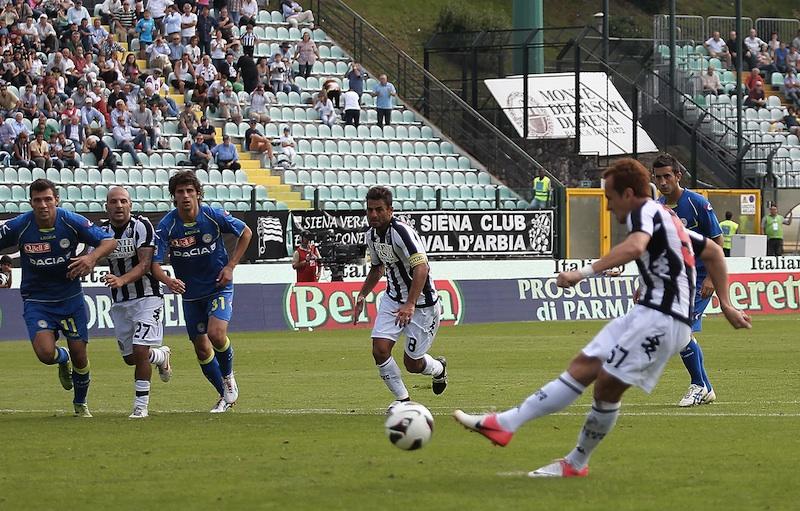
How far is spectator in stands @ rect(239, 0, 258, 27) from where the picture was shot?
40019 millimetres

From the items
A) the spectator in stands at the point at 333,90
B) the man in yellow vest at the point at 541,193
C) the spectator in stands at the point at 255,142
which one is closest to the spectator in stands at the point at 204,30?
the spectator in stands at the point at 255,142

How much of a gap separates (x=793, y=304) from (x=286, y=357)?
1489 centimetres

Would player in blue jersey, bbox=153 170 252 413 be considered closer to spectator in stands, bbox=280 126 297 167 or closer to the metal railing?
spectator in stands, bbox=280 126 297 167

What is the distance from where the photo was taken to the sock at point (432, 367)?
13.3 m

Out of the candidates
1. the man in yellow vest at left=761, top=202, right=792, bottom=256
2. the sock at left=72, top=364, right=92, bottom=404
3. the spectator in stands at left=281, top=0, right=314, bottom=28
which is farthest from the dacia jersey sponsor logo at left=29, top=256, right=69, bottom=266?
the man in yellow vest at left=761, top=202, right=792, bottom=256

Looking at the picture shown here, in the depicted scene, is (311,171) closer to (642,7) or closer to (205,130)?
(205,130)

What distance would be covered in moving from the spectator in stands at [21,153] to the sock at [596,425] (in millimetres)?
24073

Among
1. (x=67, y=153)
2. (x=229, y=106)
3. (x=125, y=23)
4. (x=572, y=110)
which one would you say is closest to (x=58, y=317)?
(x=67, y=153)

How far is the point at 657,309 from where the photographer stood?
8422 mm

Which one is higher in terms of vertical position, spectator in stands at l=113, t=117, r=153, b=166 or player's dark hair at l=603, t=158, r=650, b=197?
player's dark hair at l=603, t=158, r=650, b=197

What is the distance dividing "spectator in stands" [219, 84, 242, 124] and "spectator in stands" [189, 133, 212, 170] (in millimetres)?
2243

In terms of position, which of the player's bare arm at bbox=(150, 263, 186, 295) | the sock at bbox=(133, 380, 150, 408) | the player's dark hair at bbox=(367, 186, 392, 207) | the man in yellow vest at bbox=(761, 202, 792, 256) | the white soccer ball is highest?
the player's dark hair at bbox=(367, 186, 392, 207)

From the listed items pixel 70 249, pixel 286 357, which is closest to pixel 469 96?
pixel 286 357

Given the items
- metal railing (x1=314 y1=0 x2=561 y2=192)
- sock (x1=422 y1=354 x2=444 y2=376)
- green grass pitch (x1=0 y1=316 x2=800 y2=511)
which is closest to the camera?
green grass pitch (x1=0 y1=316 x2=800 y2=511)
